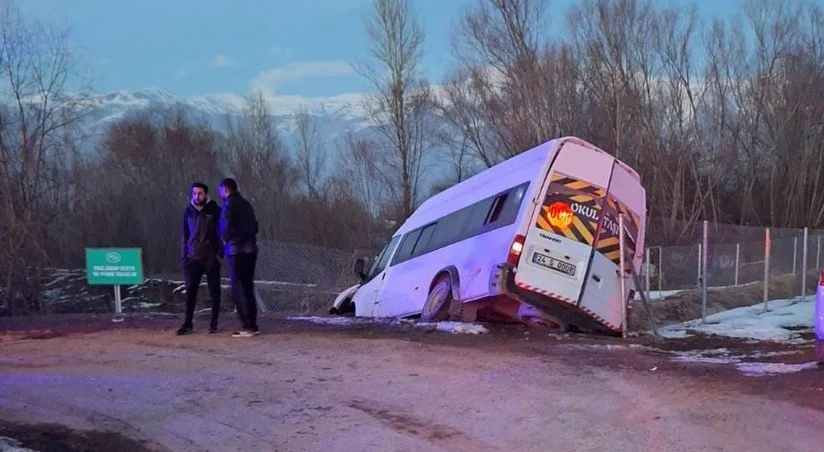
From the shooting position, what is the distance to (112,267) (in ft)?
46.6

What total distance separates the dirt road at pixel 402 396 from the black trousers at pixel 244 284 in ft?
1.48

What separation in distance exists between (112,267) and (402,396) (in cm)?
1003

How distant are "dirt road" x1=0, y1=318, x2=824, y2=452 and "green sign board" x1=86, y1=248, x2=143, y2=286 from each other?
5673 millimetres

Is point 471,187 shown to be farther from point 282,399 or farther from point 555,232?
point 282,399

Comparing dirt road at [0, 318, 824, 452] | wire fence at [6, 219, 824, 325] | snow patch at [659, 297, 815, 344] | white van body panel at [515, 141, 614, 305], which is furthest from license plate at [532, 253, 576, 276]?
wire fence at [6, 219, 824, 325]

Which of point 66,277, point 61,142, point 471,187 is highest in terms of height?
point 61,142

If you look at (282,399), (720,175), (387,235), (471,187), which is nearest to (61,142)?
(387,235)

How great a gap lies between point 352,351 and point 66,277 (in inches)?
823

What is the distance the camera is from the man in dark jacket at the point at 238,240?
28.2 ft

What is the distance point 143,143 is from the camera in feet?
163

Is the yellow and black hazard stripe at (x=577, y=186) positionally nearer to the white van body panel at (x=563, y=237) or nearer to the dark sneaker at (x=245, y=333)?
the white van body panel at (x=563, y=237)

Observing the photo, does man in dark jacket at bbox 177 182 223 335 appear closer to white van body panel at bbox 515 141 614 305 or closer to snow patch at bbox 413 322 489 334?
snow patch at bbox 413 322 489 334

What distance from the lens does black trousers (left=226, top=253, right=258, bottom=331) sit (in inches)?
340

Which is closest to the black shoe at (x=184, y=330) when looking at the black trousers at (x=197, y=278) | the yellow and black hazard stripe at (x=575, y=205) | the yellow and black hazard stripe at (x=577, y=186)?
the black trousers at (x=197, y=278)
